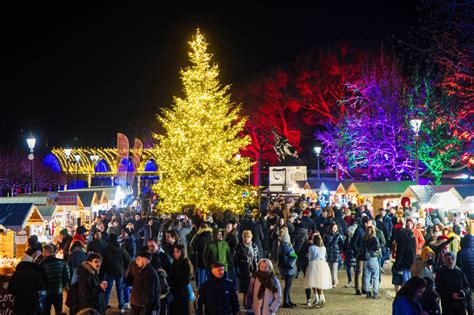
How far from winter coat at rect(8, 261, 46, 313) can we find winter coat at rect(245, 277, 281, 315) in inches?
130

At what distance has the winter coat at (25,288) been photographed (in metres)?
9.02

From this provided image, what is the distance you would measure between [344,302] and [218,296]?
20.2 feet

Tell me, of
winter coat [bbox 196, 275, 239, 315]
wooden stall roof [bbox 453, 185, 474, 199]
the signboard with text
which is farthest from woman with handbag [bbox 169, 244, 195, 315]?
wooden stall roof [bbox 453, 185, 474, 199]

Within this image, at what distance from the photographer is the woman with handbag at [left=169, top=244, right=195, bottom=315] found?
935 centimetres

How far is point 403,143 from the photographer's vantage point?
39.7 m

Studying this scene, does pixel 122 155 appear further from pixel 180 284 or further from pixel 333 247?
pixel 180 284

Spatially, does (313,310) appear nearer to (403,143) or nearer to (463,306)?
(463,306)

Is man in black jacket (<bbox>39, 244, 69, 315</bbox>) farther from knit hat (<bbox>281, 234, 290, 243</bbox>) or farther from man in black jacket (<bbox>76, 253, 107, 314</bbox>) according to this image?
knit hat (<bbox>281, 234, 290, 243</bbox>)

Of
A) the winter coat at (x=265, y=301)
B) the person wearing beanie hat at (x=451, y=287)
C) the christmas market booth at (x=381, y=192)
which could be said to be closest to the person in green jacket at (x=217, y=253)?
the winter coat at (x=265, y=301)

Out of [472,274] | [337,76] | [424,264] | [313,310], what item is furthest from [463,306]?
[337,76]

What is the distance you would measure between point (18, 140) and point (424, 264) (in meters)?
62.3

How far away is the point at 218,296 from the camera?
7449 mm

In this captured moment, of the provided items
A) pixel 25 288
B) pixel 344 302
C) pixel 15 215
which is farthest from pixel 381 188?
pixel 25 288

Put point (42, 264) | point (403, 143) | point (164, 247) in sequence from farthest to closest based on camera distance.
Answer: point (403, 143), point (164, 247), point (42, 264)
